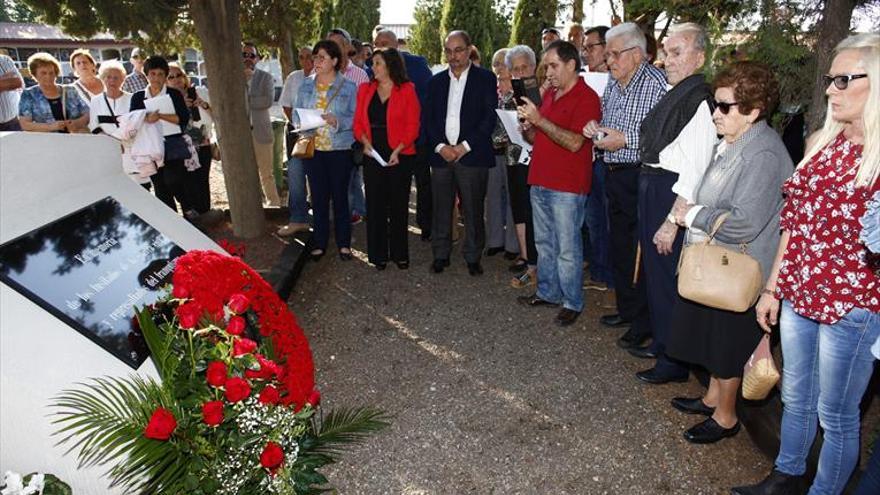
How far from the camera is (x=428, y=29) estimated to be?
81.4 ft

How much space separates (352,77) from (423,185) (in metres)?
1.60

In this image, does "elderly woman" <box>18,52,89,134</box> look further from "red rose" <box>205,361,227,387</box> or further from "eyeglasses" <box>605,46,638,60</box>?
"red rose" <box>205,361,227,387</box>

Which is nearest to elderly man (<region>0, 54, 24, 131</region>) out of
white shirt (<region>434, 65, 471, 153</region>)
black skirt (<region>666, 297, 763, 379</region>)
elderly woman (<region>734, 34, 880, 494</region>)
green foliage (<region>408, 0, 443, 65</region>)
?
white shirt (<region>434, 65, 471, 153</region>)

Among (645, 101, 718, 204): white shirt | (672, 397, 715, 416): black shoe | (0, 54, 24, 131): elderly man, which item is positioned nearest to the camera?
(645, 101, 718, 204): white shirt

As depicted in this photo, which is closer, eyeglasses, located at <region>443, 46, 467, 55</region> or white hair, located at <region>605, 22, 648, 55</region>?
white hair, located at <region>605, 22, 648, 55</region>

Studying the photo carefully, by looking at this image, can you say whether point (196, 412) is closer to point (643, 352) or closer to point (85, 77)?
point (643, 352)

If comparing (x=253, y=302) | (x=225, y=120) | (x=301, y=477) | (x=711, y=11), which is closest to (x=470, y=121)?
(x=711, y=11)

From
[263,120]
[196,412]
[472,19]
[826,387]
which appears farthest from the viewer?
[472,19]

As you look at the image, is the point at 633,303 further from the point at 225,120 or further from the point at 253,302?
the point at 225,120

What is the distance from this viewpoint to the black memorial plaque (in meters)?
2.22

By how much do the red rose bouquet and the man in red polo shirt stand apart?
300cm

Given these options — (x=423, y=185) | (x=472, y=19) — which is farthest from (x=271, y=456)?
(x=472, y=19)

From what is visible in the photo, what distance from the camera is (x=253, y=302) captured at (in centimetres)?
253

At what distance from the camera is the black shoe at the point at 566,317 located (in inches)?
200
